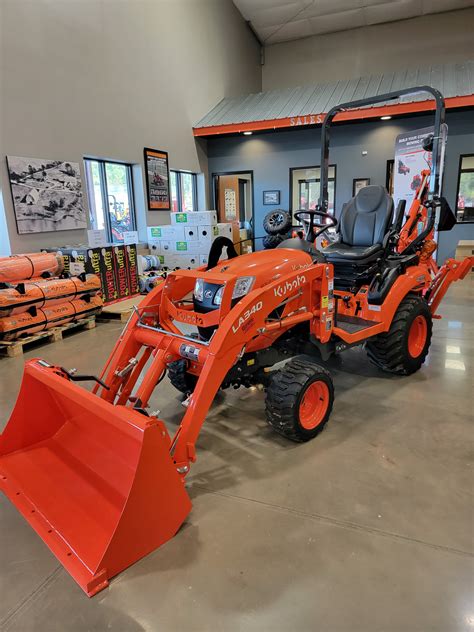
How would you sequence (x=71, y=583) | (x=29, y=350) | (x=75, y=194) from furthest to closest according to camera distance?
1. (x=75, y=194)
2. (x=29, y=350)
3. (x=71, y=583)

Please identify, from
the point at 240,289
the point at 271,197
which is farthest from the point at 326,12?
the point at 240,289

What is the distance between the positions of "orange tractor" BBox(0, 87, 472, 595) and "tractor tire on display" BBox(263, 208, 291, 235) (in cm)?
438

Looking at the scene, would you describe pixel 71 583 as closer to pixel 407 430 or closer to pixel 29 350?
pixel 407 430

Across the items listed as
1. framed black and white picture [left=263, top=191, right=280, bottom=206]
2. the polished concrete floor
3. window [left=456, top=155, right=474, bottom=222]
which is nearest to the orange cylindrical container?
the polished concrete floor


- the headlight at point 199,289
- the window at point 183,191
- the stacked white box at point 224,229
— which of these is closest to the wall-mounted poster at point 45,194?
the stacked white box at point 224,229

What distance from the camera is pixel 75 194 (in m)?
7.22

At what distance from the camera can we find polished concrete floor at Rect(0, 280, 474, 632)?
5.57 feet

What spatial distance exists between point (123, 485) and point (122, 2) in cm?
918

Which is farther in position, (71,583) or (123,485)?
(123,485)

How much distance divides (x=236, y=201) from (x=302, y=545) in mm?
13122

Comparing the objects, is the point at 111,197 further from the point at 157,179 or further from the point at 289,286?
the point at 289,286

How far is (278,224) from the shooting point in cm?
877

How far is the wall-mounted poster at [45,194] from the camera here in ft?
20.5

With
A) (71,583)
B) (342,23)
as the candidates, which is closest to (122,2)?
(342,23)
